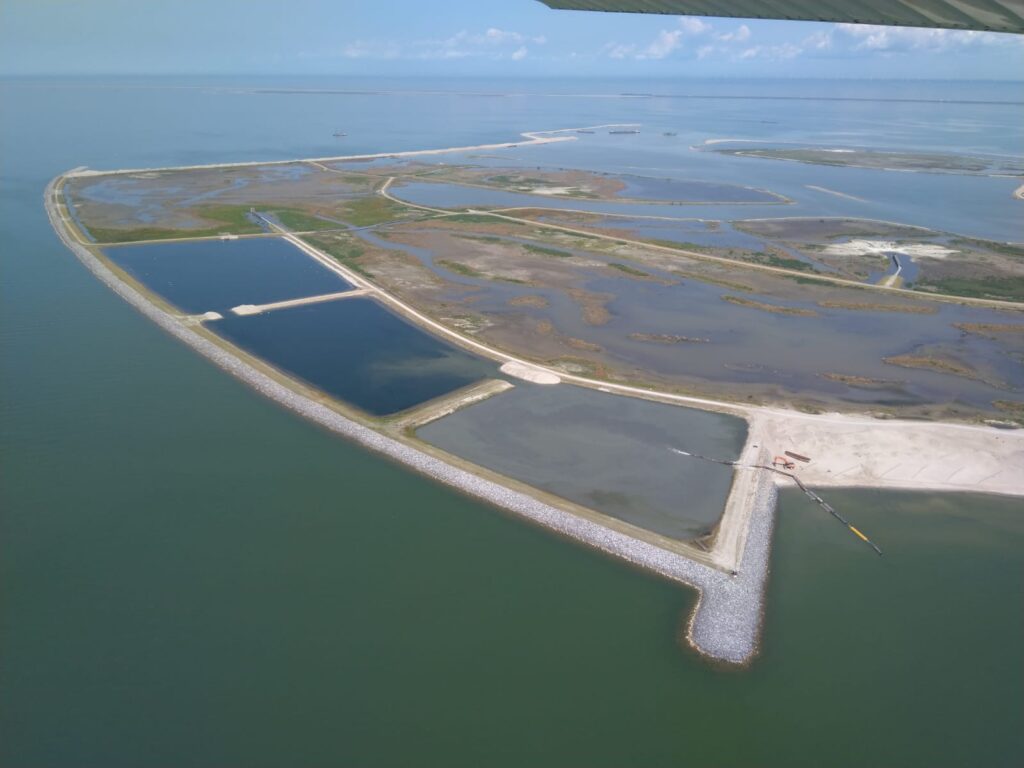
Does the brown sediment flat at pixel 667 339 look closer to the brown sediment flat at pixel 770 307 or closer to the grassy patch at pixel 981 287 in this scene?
the brown sediment flat at pixel 770 307

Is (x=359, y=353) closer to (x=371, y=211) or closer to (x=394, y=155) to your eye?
(x=371, y=211)

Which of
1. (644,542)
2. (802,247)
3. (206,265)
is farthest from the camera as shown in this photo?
(802,247)

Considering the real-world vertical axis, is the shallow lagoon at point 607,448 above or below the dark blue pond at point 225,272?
below

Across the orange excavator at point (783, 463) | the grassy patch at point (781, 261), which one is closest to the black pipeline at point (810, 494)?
the orange excavator at point (783, 463)

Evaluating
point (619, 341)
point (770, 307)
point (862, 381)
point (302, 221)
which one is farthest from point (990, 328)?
point (302, 221)

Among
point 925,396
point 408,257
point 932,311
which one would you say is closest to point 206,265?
point 408,257

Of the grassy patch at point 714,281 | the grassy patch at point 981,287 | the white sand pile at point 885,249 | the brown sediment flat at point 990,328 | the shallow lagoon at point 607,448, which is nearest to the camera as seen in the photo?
the shallow lagoon at point 607,448

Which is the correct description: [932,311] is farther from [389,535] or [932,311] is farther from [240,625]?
[240,625]

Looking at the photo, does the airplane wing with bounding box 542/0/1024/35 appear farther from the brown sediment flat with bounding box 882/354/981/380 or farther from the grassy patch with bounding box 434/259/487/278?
the grassy patch with bounding box 434/259/487/278
